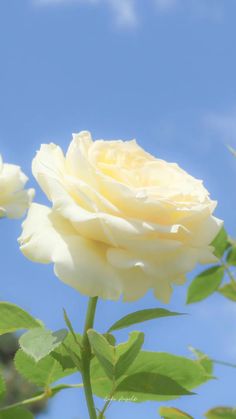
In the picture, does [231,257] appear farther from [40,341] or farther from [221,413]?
[40,341]

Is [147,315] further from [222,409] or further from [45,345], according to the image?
[222,409]

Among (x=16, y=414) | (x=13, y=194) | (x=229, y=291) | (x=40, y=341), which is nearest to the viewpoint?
(x=40, y=341)

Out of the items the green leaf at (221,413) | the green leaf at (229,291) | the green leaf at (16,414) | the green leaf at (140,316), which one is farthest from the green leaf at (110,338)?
the green leaf at (229,291)

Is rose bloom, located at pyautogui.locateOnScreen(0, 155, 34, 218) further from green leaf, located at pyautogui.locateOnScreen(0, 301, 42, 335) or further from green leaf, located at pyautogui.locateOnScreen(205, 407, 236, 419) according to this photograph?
green leaf, located at pyautogui.locateOnScreen(205, 407, 236, 419)

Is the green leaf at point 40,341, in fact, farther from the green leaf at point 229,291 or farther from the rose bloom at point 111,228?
the green leaf at point 229,291

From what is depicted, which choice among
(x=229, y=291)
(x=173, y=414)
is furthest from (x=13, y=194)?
(x=229, y=291)
